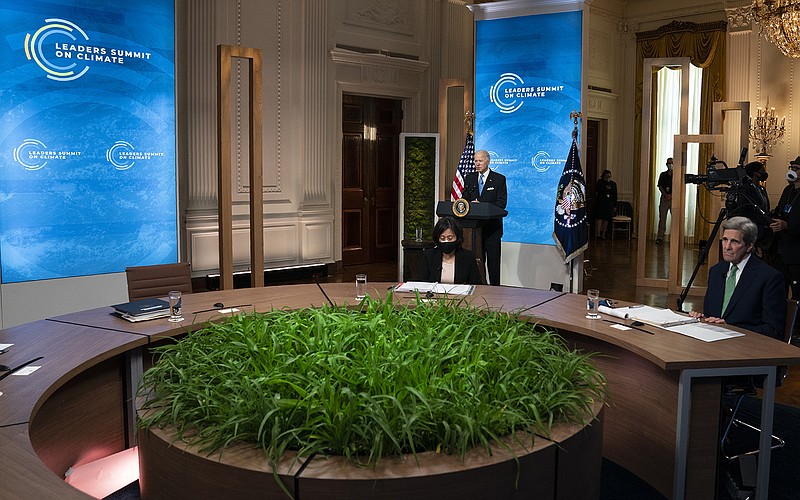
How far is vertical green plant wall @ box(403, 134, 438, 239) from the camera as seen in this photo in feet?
28.7

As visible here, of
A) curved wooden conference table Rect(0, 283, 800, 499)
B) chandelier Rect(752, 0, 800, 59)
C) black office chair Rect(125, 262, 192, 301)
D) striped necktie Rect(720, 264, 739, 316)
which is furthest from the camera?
chandelier Rect(752, 0, 800, 59)

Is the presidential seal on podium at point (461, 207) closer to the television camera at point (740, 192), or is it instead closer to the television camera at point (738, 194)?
the television camera at point (738, 194)

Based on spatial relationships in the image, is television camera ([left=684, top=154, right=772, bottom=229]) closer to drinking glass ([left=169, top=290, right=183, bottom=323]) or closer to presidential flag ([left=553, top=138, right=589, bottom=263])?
presidential flag ([left=553, top=138, right=589, bottom=263])

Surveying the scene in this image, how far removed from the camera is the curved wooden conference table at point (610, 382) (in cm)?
308

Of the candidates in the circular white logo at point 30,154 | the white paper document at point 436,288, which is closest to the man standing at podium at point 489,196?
the white paper document at point 436,288

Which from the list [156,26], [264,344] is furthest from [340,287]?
[156,26]

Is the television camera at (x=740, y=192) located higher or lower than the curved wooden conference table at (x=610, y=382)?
higher

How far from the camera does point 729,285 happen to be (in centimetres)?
404

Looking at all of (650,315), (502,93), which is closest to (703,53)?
(502,93)

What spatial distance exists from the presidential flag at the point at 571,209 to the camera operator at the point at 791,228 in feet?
5.67

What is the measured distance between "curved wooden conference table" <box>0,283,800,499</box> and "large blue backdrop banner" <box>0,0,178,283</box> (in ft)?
7.61

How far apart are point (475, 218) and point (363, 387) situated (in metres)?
4.68

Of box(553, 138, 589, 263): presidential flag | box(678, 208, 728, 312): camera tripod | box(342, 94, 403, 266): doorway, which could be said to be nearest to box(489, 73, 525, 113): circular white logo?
box(553, 138, 589, 263): presidential flag

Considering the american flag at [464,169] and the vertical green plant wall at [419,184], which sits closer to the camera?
the american flag at [464,169]
